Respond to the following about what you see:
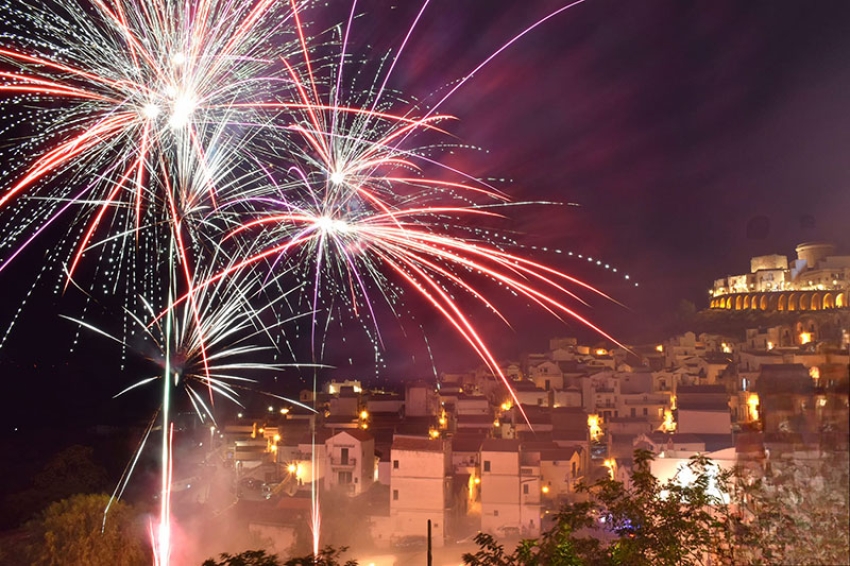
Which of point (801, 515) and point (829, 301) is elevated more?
point (829, 301)

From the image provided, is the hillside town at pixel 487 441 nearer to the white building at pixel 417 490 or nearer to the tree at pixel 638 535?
the white building at pixel 417 490

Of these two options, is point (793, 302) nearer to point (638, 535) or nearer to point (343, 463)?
point (343, 463)

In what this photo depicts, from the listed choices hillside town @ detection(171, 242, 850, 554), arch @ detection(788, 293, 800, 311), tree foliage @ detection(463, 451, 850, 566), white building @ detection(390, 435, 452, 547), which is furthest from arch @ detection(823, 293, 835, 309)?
tree foliage @ detection(463, 451, 850, 566)

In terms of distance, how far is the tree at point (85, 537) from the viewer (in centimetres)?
963

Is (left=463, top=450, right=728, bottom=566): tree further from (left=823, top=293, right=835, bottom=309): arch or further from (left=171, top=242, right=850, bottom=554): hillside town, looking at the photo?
(left=823, top=293, right=835, bottom=309): arch

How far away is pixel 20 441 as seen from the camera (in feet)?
A: 58.6

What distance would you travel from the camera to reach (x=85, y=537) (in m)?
9.92

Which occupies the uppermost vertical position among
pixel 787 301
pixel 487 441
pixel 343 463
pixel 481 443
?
pixel 787 301

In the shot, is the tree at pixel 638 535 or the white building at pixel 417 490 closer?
the tree at pixel 638 535

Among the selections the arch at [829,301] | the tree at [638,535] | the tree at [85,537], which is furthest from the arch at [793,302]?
the tree at [638,535]

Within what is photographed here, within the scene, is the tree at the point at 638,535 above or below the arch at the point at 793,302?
below

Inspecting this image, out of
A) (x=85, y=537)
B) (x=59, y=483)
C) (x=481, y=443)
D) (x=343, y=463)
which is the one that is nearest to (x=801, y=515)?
(x=85, y=537)

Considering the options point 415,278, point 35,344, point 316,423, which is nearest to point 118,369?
point 35,344

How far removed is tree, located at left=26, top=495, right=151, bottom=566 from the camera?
31.6ft
